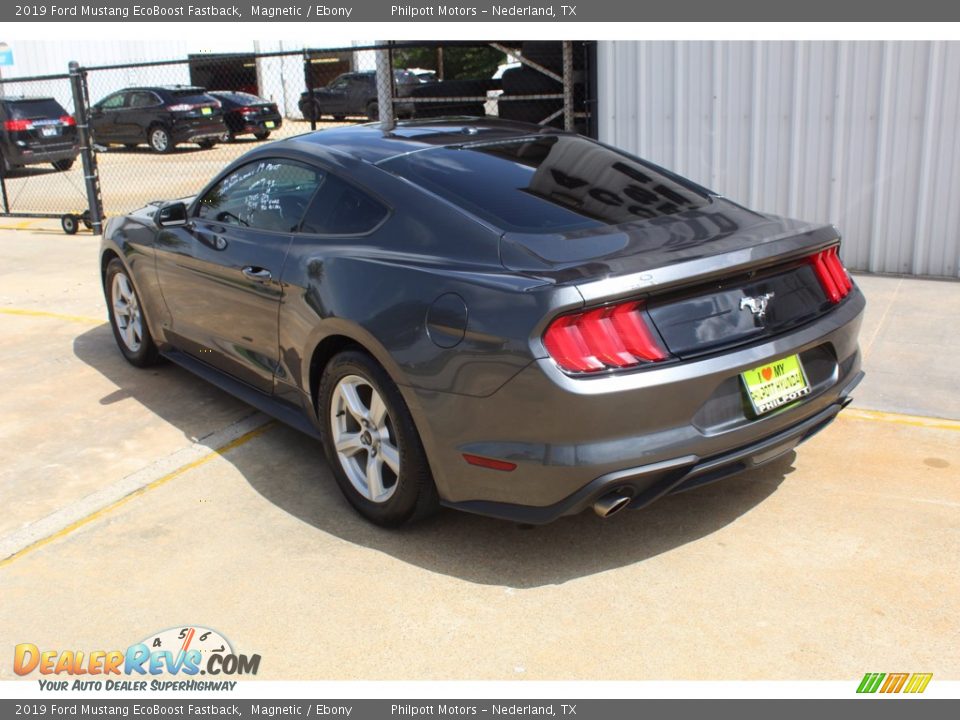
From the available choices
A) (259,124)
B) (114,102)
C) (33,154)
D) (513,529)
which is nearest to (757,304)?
(513,529)

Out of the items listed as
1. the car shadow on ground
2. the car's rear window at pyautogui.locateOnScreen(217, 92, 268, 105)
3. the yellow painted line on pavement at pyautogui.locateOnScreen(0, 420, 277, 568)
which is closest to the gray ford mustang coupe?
the car shadow on ground

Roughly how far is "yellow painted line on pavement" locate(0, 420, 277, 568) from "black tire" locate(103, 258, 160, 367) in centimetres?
126

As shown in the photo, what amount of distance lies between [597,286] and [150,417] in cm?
321

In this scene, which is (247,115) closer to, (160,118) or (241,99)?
(241,99)

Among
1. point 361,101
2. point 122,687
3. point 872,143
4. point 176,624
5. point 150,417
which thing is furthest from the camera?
point 361,101

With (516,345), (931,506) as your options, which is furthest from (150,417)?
(931,506)

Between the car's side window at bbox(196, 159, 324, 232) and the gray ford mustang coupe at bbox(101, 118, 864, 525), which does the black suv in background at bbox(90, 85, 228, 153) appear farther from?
the gray ford mustang coupe at bbox(101, 118, 864, 525)

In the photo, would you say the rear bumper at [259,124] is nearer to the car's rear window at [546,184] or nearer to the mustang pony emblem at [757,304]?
the car's rear window at [546,184]

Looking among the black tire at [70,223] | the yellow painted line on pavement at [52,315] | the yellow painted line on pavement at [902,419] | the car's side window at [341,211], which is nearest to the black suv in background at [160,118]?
the black tire at [70,223]

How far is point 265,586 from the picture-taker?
12.1 feet

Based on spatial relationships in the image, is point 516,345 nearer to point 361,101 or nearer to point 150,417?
point 150,417

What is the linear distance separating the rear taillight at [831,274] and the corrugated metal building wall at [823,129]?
402cm

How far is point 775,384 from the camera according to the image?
364 cm

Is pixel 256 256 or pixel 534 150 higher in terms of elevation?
pixel 534 150
